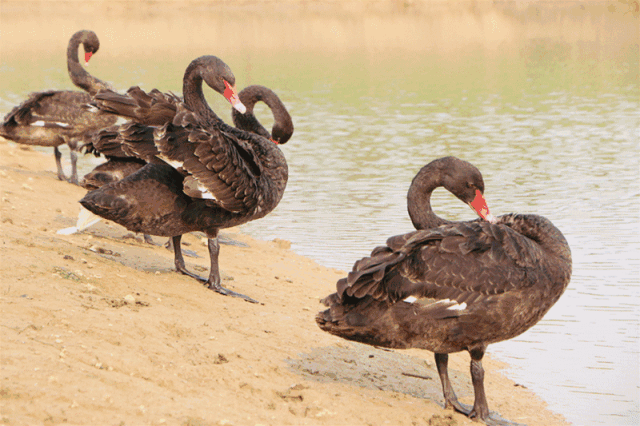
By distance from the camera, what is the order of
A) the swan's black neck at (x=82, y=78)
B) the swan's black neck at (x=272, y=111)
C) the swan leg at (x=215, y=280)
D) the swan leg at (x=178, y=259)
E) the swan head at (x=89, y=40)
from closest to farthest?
the swan leg at (x=215, y=280) < the swan leg at (x=178, y=259) < the swan's black neck at (x=272, y=111) < the swan's black neck at (x=82, y=78) < the swan head at (x=89, y=40)

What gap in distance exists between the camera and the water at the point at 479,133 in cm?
Answer: 751

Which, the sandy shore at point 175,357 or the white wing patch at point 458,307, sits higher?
the white wing patch at point 458,307

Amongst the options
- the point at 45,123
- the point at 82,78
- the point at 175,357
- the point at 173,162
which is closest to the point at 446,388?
the point at 175,357

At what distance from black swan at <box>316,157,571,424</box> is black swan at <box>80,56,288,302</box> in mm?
1936

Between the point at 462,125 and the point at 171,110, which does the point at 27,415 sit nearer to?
the point at 171,110

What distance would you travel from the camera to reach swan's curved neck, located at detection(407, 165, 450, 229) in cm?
592

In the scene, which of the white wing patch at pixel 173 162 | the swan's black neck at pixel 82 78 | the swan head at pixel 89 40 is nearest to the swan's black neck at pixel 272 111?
the white wing patch at pixel 173 162

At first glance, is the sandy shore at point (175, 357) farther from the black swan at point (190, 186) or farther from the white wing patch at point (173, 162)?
the white wing patch at point (173, 162)

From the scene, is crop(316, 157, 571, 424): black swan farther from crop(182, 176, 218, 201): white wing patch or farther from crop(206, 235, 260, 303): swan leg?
Result: crop(206, 235, 260, 303): swan leg

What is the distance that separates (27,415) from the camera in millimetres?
Result: 3941

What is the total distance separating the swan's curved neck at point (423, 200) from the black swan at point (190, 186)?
165 cm

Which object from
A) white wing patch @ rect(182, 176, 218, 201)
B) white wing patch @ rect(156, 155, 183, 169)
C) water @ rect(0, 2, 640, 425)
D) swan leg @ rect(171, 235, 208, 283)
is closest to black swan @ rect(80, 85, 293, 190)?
white wing patch @ rect(156, 155, 183, 169)

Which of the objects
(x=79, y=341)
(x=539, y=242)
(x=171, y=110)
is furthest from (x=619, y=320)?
(x=79, y=341)

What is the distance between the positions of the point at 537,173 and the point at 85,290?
32.4ft
